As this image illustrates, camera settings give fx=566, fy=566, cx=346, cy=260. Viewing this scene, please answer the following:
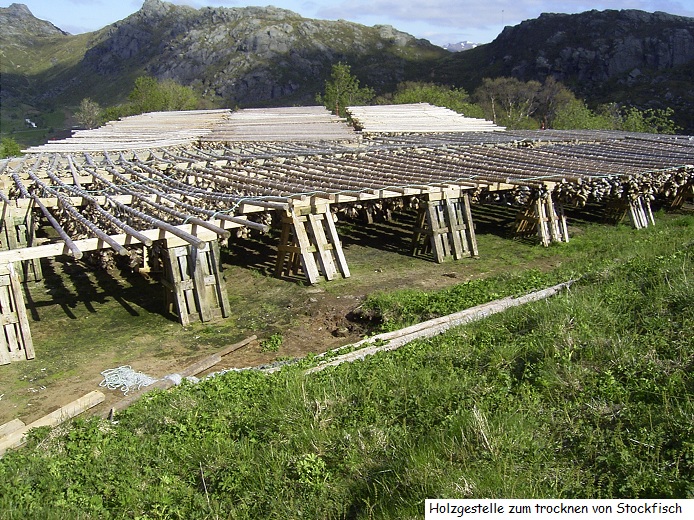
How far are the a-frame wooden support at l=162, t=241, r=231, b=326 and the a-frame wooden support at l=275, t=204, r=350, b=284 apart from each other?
1982 mm

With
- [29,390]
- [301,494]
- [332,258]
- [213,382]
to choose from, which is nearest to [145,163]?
[332,258]

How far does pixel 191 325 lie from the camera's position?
9945 millimetres

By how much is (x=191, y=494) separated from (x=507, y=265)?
958 cm

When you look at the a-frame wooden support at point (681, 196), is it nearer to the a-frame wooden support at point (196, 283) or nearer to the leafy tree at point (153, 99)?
the a-frame wooden support at point (196, 283)

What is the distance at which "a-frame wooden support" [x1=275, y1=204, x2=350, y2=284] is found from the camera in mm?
11680

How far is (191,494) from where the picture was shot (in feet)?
15.5

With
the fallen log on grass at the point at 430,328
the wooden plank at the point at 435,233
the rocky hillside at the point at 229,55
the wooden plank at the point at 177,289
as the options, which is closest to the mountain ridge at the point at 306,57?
the rocky hillside at the point at 229,55

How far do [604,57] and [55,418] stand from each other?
4105 inches

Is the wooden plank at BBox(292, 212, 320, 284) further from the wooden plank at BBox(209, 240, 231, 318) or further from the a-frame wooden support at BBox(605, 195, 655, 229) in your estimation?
the a-frame wooden support at BBox(605, 195, 655, 229)

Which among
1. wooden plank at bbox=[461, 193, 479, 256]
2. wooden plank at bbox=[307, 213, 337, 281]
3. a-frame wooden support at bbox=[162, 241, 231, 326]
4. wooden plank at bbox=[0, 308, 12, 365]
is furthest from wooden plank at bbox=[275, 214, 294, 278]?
wooden plank at bbox=[0, 308, 12, 365]

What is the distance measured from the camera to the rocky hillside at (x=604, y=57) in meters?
81.4

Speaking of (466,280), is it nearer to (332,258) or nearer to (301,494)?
(332,258)

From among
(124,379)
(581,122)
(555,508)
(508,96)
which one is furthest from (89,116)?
(555,508)

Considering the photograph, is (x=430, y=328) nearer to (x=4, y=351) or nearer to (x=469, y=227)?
(x=469, y=227)
